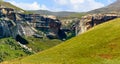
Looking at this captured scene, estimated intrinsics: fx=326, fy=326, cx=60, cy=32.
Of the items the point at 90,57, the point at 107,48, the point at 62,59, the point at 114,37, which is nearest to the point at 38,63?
the point at 62,59

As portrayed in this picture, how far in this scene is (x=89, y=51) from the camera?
6900 centimetres

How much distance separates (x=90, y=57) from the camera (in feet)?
211

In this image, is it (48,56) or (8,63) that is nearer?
(8,63)

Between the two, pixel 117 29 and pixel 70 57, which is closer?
pixel 70 57

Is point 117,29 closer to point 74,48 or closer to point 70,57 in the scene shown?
point 74,48

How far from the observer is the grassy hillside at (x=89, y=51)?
63009 mm

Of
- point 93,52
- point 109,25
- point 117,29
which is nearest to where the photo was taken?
point 93,52

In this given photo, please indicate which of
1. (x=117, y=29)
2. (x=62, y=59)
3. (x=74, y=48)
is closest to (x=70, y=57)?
(x=62, y=59)

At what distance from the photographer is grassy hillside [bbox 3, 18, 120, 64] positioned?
63.0m

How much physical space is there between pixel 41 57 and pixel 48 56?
1.53 m

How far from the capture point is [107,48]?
2714 inches

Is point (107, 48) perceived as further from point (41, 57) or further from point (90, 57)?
point (41, 57)

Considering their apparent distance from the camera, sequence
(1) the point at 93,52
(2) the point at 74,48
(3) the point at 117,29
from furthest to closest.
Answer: (3) the point at 117,29 → (2) the point at 74,48 → (1) the point at 93,52

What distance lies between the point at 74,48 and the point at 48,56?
263 inches
